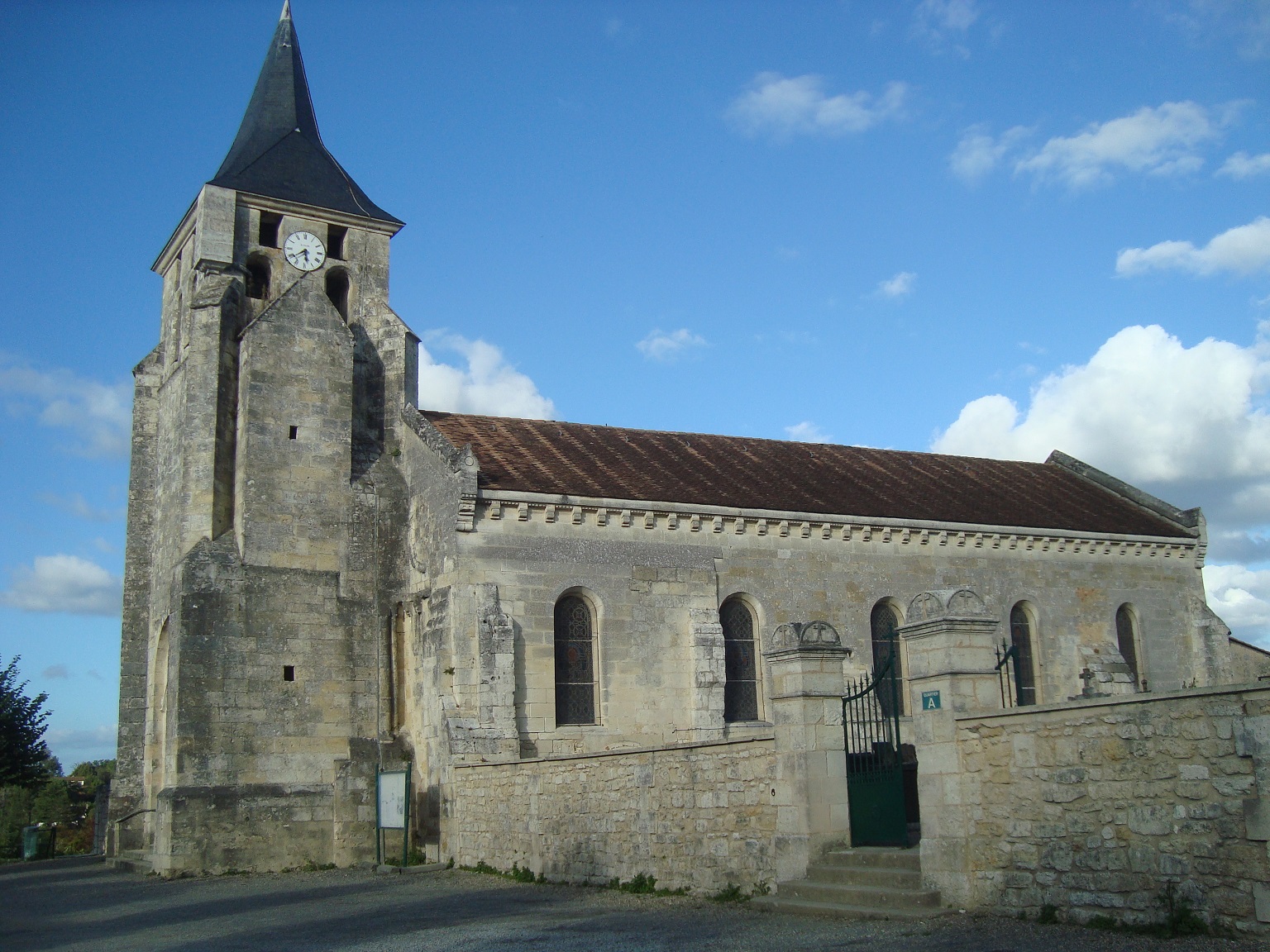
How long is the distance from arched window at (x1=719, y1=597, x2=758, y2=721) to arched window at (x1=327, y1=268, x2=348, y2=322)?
1045 centimetres

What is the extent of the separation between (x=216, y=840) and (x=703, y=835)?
412 inches

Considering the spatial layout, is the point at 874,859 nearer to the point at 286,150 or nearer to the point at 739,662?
the point at 739,662

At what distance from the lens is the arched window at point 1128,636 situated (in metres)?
26.9

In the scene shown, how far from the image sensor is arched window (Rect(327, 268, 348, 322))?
82.9 feet

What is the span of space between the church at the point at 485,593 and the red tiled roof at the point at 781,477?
11 cm

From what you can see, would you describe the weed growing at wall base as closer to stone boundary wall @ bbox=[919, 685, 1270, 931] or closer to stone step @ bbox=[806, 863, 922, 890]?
stone boundary wall @ bbox=[919, 685, 1270, 931]

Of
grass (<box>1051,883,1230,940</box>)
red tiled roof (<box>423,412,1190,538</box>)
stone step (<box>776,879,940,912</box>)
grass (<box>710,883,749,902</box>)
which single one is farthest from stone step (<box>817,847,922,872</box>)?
red tiled roof (<box>423,412,1190,538</box>)

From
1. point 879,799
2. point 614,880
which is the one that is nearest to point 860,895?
point 879,799

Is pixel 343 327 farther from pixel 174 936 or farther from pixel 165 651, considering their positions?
pixel 174 936

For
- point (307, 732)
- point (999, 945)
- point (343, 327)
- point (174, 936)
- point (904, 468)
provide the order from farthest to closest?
point (904, 468), point (343, 327), point (307, 732), point (174, 936), point (999, 945)

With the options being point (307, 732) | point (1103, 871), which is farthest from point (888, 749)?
point (307, 732)

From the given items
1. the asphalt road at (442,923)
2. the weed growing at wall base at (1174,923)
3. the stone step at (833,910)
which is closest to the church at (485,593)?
the stone step at (833,910)

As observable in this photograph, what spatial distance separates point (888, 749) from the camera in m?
12.7

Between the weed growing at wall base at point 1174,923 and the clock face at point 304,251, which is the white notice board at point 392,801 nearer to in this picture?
the clock face at point 304,251
